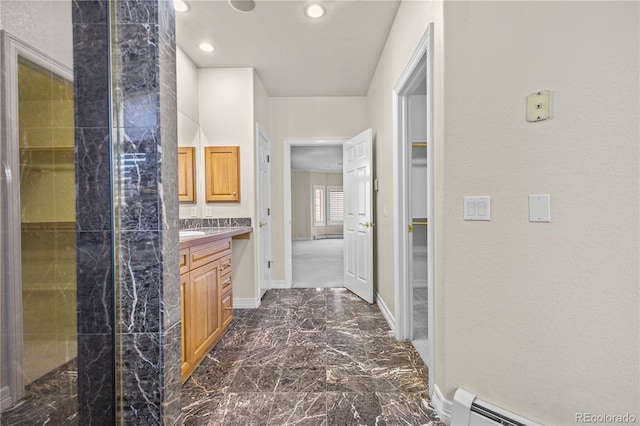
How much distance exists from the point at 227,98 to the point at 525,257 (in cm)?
321

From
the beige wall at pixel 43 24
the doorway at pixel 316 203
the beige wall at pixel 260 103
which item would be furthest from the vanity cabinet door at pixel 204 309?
the doorway at pixel 316 203

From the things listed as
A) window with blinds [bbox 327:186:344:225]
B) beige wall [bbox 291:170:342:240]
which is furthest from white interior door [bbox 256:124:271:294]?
window with blinds [bbox 327:186:344:225]

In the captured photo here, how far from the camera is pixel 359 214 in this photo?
12.1 ft

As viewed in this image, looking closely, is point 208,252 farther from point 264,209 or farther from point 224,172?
point 264,209

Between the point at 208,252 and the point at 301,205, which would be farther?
the point at 301,205

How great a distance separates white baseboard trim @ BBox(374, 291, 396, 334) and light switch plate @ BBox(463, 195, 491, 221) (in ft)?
4.87

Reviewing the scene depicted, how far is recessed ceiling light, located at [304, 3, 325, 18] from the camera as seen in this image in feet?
7.51

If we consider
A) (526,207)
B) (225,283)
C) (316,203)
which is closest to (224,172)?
(225,283)

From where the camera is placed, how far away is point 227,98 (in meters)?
3.31

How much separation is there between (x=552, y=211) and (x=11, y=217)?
2.02m

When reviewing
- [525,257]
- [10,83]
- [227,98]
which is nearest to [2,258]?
[10,83]

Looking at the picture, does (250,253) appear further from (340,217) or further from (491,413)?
(340,217)

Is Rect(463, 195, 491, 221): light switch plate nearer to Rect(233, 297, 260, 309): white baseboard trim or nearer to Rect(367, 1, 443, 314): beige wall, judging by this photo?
Rect(367, 1, 443, 314): beige wall

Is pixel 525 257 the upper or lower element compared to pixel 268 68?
lower
